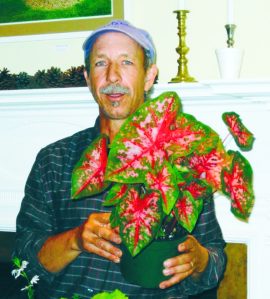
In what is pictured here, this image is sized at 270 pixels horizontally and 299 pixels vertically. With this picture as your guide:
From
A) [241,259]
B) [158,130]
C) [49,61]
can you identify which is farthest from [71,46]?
[158,130]

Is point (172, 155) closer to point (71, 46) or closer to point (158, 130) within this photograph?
point (158, 130)

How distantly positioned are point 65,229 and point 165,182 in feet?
2.31

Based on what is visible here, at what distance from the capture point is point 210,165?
0.68m

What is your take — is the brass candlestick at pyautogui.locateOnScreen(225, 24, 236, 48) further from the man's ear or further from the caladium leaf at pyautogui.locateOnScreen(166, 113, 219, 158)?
the caladium leaf at pyautogui.locateOnScreen(166, 113, 219, 158)

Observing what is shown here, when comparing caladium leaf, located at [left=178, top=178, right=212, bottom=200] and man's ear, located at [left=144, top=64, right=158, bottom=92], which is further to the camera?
man's ear, located at [left=144, top=64, right=158, bottom=92]

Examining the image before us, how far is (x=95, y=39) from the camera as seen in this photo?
1.18m

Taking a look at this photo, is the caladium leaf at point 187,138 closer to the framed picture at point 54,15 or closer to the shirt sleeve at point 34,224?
the shirt sleeve at point 34,224

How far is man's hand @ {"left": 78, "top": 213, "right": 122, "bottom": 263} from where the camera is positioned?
74 centimetres

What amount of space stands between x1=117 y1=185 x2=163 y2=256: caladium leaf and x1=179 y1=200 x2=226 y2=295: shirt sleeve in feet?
0.99

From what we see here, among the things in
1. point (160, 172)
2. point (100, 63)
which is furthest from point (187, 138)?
point (100, 63)

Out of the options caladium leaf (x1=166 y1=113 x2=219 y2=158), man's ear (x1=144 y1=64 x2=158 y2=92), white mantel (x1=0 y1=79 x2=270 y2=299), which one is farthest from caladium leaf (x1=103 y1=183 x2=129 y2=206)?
white mantel (x1=0 y1=79 x2=270 y2=299)

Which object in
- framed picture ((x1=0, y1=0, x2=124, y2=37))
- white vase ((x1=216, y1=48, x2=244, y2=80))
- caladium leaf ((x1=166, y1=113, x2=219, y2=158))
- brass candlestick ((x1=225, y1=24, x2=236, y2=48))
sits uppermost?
framed picture ((x1=0, y1=0, x2=124, y2=37))

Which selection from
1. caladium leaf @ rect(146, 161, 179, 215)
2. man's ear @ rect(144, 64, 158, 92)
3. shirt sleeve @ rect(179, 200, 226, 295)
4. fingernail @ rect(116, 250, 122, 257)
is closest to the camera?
caladium leaf @ rect(146, 161, 179, 215)

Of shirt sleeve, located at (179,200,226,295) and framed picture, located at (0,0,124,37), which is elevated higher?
framed picture, located at (0,0,124,37)
